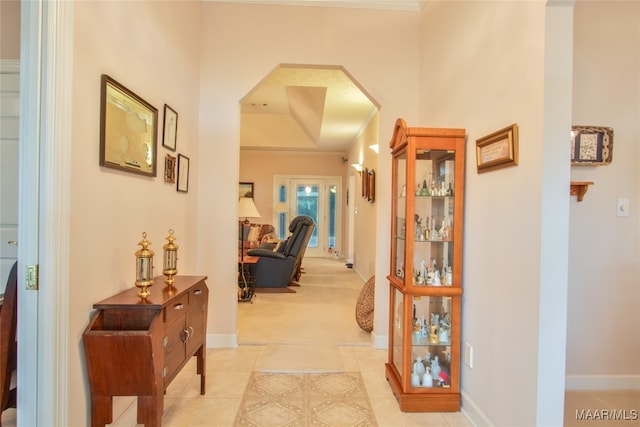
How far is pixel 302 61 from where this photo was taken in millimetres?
3119

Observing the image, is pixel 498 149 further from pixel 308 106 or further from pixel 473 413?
pixel 308 106

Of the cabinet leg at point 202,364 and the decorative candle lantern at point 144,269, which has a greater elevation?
the decorative candle lantern at point 144,269

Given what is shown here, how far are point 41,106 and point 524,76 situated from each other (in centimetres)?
209

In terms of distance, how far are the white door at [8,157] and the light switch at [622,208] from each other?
3799 mm

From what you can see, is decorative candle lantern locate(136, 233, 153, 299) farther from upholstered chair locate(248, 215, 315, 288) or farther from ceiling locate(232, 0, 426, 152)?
upholstered chair locate(248, 215, 315, 288)

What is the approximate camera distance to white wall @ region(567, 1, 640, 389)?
2309 mm

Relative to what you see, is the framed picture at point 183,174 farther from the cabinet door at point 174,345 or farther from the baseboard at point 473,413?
the baseboard at point 473,413

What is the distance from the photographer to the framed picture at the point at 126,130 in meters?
1.67

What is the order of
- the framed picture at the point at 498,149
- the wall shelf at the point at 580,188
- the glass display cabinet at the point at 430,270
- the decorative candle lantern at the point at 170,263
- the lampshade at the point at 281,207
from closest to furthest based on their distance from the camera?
the framed picture at the point at 498,149
the decorative candle lantern at the point at 170,263
the glass display cabinet at the point at 430,270
the wall shelf at the point at 580,188
the lampshade at the point at 281,207

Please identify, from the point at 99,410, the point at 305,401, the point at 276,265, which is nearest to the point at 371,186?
the point at 276,265

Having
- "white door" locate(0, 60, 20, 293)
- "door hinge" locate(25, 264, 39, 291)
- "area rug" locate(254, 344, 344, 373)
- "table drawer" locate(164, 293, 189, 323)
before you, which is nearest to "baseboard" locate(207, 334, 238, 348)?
"area rug" locate(254, 344, 344, 373)

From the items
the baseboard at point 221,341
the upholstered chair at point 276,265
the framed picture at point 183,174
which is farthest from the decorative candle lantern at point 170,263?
the upholstered chair at point 276,265

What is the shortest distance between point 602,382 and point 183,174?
3.42 metres

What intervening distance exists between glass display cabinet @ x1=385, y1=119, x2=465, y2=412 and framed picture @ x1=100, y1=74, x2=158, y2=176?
1618 mm
